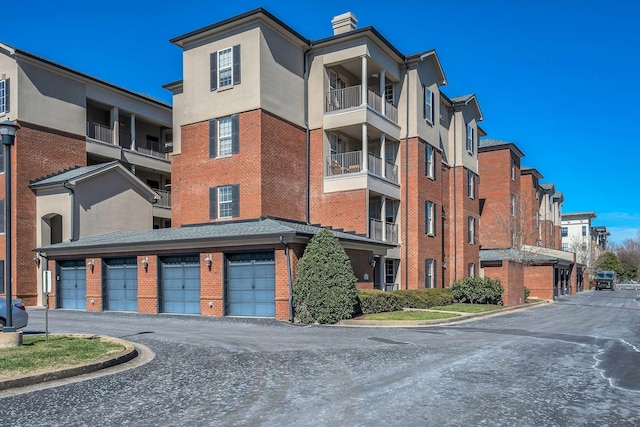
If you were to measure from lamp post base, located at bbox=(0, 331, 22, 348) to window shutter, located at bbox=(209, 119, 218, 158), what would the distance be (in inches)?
626

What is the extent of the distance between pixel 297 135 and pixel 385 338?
607 inches

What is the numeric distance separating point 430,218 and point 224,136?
13.3 m

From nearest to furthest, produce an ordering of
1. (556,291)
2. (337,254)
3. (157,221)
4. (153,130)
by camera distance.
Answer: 1. (337,254)
2. (157,221)
3. (153,130)
4. (556,291)

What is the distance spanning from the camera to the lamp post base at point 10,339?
502 inches

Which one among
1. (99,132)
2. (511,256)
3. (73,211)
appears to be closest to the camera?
(73,211)

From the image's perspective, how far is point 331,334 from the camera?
1686cm

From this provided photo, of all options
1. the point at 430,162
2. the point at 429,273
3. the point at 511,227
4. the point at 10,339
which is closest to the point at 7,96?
the point at 10,339

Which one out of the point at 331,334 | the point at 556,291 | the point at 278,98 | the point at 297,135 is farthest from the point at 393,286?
the point at 556,291

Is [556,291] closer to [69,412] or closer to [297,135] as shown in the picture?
[297,135]

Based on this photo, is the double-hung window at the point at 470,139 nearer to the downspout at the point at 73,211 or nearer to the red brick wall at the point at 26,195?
the downspout at the point at 73,211

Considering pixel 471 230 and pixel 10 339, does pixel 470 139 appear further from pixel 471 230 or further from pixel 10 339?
pixel 10 339

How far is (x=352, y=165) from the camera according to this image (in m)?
30.3

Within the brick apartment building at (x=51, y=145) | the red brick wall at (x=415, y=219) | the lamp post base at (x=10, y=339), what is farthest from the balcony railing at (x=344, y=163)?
the lamp post base at (x=10, y=339)

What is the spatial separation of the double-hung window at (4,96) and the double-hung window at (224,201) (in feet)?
40.3
